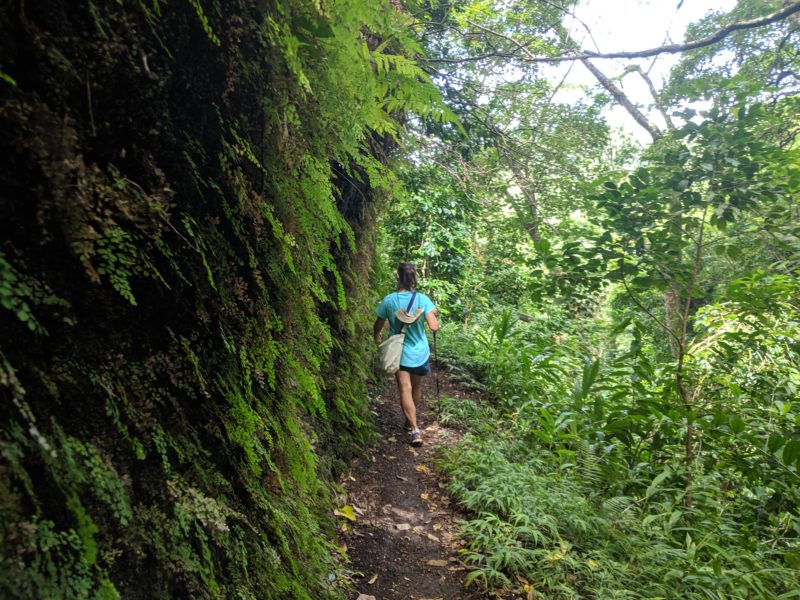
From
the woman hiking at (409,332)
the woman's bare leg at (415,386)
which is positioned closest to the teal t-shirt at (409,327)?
the woman hiking at (409,332)

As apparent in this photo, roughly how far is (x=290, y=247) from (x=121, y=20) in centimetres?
118

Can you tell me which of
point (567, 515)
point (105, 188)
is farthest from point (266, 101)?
point (567, 515)

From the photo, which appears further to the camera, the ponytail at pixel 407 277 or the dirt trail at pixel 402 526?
the ponytail at pixel 407 277

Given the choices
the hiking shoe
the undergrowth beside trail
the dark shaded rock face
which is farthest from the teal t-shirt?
the dark shaded rock face

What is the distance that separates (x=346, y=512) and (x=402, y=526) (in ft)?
1.72

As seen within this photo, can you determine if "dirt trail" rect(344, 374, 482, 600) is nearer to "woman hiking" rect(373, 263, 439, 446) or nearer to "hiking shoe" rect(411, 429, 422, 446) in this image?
"hiking shoe" rect(411, 429, 422, 446)

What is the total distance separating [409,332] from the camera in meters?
5.69

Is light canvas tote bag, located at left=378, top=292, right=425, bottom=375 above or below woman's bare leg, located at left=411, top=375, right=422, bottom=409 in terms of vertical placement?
above

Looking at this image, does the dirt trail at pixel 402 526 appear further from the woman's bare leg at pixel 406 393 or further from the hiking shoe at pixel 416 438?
the woman's bare leg at pixel 406 393

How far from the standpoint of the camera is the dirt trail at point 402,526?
338cm

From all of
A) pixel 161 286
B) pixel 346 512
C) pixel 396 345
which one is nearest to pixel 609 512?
pixel 346 512

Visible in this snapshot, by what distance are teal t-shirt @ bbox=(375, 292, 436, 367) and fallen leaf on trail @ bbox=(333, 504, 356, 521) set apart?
1966 millimetres

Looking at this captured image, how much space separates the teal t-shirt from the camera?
18.5ft

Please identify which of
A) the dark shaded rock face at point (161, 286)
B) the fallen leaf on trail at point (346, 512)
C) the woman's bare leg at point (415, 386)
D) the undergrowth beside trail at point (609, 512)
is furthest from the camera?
the woman's bare leg at point (415, 386)
